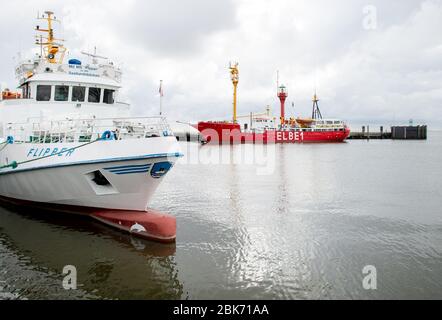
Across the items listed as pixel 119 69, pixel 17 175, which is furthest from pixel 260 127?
pixel 17 175

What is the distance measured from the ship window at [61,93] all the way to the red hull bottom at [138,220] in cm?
449

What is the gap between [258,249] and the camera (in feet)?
30.9

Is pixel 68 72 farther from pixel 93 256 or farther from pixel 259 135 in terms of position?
pixel 259 135

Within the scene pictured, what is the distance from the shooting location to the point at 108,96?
1491 centimetres

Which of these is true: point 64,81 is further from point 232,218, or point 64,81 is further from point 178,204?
point 232,218

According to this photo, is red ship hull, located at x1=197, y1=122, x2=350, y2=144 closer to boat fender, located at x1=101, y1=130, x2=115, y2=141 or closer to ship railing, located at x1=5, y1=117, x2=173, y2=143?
ship railing, located at x1=5, y1=117, x2=173, y2=143

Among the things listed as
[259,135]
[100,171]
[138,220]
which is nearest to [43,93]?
[100,171]

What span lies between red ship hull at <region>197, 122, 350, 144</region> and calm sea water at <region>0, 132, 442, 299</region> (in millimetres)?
58893

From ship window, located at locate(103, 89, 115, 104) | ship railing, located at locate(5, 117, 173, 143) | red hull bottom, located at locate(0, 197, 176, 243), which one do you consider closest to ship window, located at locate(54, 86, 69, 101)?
ship railing, located at locate(5, 117, 173, 143)

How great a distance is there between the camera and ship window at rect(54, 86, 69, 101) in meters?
13.7

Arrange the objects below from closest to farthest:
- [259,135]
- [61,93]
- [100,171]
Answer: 1. [100,171]
2. [61,93]
3. [259,135]

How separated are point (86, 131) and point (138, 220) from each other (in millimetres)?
4073

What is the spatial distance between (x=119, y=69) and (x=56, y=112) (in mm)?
4359

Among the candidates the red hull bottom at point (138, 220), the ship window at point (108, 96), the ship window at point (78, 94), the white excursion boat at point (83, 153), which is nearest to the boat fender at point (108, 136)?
the white excursion boat at point (83, 153)
